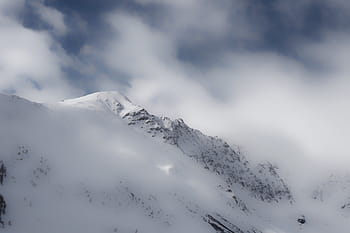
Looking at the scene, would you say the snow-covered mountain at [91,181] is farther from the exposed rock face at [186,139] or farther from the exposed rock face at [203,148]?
the exposed rock face at [203,148]

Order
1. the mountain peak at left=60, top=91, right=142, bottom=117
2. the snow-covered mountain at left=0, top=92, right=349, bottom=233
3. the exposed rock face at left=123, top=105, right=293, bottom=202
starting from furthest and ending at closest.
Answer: the exposed rock face at left=123, top=105, right=293, bottom=202, the mountain peak at left=60, top=91, right=142, bottom=117, the snow-covered mountain at left=0, top=92, right=349, bottom=233

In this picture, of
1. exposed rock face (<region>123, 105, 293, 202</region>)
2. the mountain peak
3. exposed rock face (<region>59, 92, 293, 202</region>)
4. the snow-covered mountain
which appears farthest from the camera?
exposed rock face (<region>123, 105, 293, 202</region>)

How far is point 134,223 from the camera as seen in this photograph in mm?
30594

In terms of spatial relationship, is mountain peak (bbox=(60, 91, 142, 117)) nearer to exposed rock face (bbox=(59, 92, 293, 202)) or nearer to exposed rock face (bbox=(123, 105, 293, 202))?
exposed rock face (bbox=(59, 92, 293, 202))

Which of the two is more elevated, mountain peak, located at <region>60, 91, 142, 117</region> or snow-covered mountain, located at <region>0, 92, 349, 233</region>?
mountain peak, located at <region>60, 91, 142, 117</region>

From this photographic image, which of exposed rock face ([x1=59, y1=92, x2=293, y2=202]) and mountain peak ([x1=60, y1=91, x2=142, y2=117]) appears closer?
exposed rock face ([x1=59, y1=92, x2=293, y2=202])

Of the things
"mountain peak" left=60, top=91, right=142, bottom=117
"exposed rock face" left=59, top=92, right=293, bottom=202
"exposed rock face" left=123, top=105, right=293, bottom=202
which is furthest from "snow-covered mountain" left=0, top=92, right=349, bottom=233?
"exposed rock face" left=123, top=105, right=293, bottom=202

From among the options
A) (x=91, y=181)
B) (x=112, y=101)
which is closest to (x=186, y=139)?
(x=112, y=101)

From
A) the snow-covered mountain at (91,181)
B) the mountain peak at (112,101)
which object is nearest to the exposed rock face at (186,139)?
the mountain peak at (112,101)

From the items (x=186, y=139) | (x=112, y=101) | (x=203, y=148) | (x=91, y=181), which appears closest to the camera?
(x=91, y=181)

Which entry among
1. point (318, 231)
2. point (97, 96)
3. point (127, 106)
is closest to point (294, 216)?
point (318, 231)

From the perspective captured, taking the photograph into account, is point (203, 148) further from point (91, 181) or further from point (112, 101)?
point (91, 181)

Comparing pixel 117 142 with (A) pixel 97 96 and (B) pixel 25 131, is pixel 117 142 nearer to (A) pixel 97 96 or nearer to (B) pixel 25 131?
(B) pixel 25 131

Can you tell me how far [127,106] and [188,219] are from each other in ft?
243
